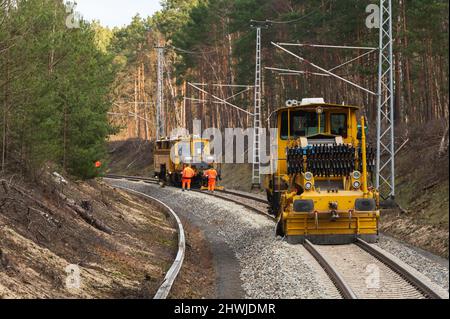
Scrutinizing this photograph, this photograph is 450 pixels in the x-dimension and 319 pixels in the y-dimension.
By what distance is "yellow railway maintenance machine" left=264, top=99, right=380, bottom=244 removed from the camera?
14438mm

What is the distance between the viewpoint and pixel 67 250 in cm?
1280

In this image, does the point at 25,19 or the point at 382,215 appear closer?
the point at 25,19

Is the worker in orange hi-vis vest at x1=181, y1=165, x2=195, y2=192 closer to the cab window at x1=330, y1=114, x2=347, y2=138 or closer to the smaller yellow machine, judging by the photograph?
the smaller yellow machine

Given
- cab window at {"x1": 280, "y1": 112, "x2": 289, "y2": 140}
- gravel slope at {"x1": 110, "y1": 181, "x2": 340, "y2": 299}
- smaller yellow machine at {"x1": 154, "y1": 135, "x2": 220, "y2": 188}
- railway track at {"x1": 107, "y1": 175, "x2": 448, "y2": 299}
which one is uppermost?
cab window at {"x1": 280, "y1": 112, "x2": 289, "y2": 140}

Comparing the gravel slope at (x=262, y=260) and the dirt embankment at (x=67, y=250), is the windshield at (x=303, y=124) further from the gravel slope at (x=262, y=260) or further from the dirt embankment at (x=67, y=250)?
the dirt embankment at (x=67, y=250)

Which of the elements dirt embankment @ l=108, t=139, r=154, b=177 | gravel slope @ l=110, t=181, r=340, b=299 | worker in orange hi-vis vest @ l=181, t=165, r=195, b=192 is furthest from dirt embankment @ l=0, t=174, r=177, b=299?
dirt embankment @ l=108, t=139, r=154, b=177

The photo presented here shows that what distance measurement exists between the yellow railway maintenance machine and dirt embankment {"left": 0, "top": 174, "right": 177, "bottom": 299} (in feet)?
10.7

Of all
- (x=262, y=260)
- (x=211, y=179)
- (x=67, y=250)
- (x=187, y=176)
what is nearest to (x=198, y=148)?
(x=187, y=176)

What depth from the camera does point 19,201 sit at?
1377 centimetres

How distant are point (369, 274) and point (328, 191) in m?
3.74

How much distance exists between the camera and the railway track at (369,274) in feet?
32.2

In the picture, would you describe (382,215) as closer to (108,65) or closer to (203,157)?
(108,65)
